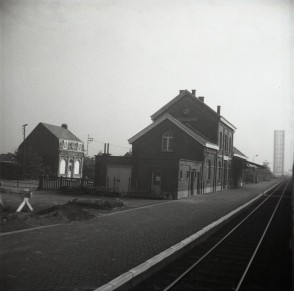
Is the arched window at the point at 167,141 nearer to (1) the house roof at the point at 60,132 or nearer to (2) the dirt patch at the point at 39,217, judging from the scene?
(2) the dirt patch at the point at 39,217

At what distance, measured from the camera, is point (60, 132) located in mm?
55500

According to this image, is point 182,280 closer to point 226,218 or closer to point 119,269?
point 119,269

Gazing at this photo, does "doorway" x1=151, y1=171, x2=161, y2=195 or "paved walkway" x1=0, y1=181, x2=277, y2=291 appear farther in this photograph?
"doorway" x1=151, y1=171, x2=161, y2=195

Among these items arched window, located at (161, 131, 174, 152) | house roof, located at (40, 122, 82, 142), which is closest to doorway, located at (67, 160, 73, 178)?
house roof, located at (40, 122, 82, 142)

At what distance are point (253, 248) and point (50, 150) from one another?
4565 centimetres

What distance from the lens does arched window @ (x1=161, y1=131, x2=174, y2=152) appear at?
28223 mm

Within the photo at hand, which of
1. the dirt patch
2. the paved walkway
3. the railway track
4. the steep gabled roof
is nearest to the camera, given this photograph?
the paved walkway

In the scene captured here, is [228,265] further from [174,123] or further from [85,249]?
[174,123]

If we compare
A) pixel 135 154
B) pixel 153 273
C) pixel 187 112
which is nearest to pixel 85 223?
pixel 153 273

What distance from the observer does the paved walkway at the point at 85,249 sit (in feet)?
21.9

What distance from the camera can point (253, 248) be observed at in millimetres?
10898

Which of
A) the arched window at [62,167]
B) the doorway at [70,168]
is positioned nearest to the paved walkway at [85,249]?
the arched window at [62,167]

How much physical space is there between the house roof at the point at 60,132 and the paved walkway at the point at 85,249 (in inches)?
1636

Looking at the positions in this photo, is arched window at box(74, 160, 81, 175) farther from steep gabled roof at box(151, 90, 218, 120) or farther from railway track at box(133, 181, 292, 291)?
railway track at box(133, 181, 292, 291)
